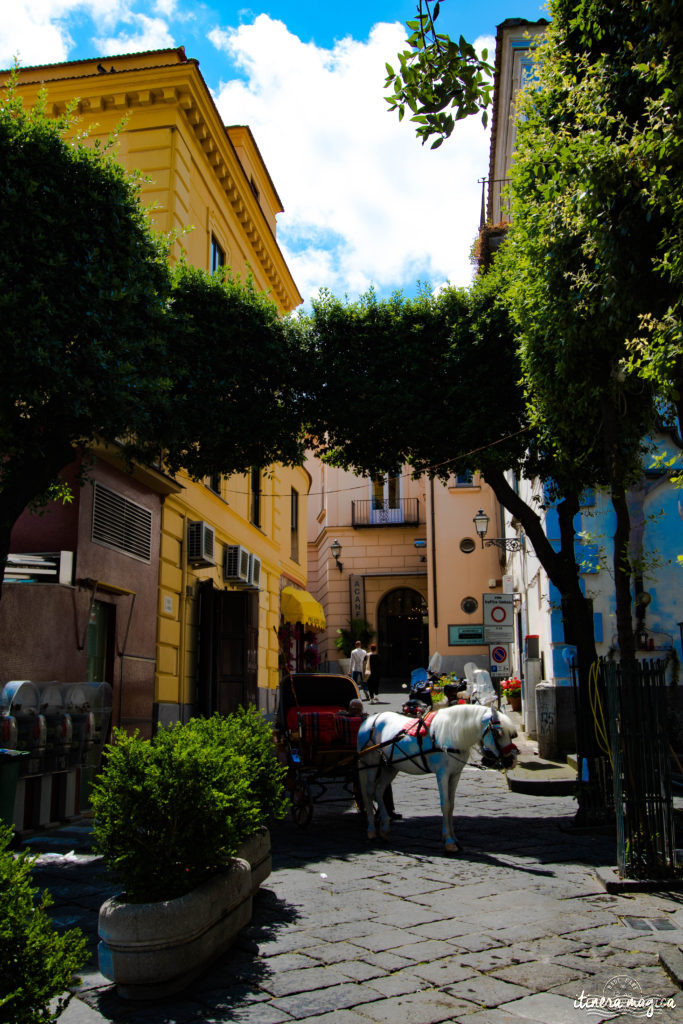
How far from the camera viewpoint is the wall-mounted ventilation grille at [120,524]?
1176 centimetres

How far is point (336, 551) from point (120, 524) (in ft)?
74.8

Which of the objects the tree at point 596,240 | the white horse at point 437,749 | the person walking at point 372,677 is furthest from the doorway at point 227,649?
the tree at point 596,240

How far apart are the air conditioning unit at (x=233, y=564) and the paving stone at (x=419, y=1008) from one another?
14.1m

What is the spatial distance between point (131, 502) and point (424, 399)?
4.67m

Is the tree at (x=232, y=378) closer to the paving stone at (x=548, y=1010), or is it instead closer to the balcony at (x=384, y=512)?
the paving stone at (x=548, y=1010)

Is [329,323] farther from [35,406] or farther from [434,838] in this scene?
[434,838]

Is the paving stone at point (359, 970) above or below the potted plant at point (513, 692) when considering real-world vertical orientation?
below

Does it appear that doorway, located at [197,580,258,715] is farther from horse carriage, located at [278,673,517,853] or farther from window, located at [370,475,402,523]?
window, located at [370,475,402,523]

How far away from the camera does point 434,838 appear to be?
892cm

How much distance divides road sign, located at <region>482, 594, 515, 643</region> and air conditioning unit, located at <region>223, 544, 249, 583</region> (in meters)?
5.31

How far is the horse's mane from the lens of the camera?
27.2 feet

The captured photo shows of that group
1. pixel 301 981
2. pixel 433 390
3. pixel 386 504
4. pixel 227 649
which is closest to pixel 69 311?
pixel 433 390

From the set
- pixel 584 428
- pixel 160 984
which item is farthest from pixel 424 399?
pixel 160 984

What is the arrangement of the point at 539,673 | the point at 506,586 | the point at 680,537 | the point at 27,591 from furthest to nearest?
the point at 506,586
the point at 539,673
the point at 680,537
the point at 27,591
